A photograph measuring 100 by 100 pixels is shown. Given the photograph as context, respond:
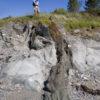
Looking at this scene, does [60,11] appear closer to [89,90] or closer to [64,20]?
[64,20]

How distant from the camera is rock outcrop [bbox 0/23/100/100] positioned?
23.0 meters

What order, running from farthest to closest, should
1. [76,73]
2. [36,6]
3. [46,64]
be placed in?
[36,6], [46,64], [76,73]

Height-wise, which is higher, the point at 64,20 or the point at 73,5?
the point at 73,5

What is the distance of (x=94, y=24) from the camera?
28000 mm

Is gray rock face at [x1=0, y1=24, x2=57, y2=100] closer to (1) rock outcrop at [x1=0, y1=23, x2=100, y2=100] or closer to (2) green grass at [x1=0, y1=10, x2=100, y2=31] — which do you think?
(1) rock outcrop at [x1=0, y1=23, x2=100, y2=100]

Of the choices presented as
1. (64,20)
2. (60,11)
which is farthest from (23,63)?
(60,11)

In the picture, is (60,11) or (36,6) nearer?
(36,6)

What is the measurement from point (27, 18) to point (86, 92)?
24.8ft

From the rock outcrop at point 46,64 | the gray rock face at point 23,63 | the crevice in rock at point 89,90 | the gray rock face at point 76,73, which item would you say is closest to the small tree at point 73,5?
the rock outcrop at point 46,64

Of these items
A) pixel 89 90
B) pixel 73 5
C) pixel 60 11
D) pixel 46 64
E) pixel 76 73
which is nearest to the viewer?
pixel 89 90

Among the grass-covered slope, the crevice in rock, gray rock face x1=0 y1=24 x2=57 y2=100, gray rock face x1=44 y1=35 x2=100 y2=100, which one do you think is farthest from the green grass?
the crevice in rock

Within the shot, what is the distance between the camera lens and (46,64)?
2533 centimetres

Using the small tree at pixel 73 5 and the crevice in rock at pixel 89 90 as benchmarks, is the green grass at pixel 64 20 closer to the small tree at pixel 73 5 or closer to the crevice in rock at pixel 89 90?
the small tree at pixel 73 5

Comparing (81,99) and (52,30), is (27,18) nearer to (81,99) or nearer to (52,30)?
(52,30)
